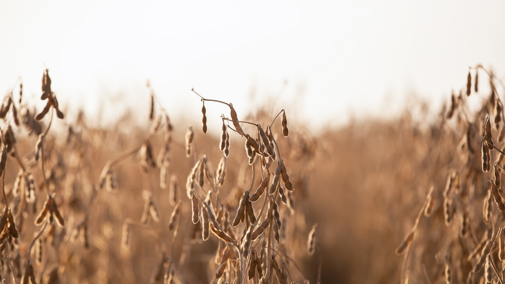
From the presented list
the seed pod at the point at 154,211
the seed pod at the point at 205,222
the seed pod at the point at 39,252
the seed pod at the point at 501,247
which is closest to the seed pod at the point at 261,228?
the seed pod at the point at 205,222

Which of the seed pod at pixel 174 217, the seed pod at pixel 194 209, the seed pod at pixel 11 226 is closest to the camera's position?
the seed pod at pixel 194 209

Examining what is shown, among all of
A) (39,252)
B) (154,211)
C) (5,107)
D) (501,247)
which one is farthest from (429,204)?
(5,107)

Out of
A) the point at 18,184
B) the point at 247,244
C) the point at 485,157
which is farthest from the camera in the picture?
the point at 18,184

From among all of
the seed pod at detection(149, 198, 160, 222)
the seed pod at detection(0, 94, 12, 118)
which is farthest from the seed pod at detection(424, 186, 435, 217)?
the seed pod at detection(0, 94, 12, 118)

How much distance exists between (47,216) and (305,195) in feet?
3.85

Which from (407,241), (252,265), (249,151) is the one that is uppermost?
(249,151)

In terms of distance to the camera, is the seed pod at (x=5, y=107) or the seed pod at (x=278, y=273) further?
the seed pod at (x=5, y=107)

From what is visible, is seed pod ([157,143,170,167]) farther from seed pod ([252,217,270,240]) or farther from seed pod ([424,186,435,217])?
seed pod ([424,186,435,217])

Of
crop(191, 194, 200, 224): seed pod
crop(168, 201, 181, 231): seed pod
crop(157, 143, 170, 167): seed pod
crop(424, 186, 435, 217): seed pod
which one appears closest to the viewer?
crop(191, 194, 200, 224): seed pod

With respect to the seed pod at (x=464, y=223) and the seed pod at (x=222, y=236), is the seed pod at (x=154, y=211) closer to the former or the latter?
the seed pod at (x=222, y=236)

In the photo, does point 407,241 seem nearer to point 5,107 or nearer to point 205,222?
point 205,222

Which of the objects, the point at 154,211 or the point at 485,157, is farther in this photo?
the point at 154,211

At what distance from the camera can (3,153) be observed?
50.8 inches

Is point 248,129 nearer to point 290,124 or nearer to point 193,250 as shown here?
point 290,124
